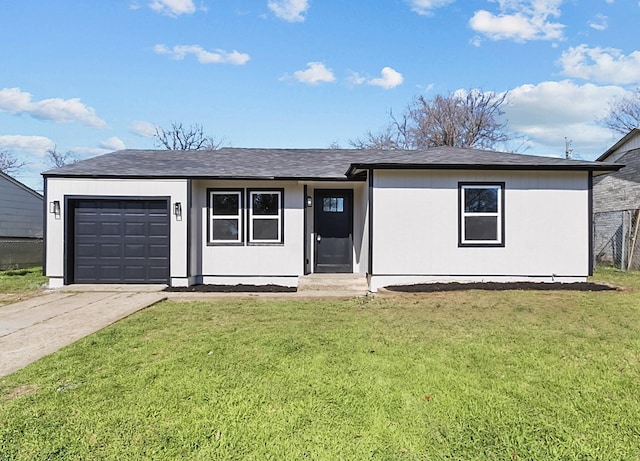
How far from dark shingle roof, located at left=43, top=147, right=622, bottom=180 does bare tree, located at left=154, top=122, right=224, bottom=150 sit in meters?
23.4

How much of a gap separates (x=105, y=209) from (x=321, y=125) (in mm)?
12178

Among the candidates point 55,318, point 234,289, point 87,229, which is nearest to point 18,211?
point 87,229

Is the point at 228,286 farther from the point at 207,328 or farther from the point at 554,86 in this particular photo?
the point at 554,86

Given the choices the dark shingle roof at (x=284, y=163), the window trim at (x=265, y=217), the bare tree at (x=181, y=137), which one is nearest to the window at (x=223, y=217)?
the window trim at (x=265, y=217)

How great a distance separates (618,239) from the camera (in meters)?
13.7

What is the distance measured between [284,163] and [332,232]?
254cm

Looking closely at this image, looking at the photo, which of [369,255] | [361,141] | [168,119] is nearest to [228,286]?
[369,255]

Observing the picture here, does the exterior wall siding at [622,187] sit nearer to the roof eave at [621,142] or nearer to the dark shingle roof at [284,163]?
the roof eave at [621,142]

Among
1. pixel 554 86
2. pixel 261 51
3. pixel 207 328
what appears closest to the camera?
pixel 207 328

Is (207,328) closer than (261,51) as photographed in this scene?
Yes

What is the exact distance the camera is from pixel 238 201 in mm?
9859

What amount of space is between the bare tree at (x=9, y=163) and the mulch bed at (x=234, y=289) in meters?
36.0

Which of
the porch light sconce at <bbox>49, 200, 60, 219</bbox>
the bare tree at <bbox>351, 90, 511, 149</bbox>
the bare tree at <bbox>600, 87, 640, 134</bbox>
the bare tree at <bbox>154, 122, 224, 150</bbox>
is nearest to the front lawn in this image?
the porch light sconce at <bbox>49, 200, 60, 219</bbox>

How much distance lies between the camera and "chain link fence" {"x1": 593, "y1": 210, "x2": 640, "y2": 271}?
41.5ft
